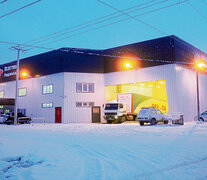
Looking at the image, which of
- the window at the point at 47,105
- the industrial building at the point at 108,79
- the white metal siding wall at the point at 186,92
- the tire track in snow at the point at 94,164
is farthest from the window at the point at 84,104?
the tire track in snow at the point at 94,164

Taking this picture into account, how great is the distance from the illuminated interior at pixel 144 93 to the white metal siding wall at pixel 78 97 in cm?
199

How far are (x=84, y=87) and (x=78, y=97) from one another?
5.95ft

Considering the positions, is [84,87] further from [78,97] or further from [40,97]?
[40,97]

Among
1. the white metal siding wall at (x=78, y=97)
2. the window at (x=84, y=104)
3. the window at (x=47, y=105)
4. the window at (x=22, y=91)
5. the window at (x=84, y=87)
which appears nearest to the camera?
the white metal siding wall at (x=78, y=97)

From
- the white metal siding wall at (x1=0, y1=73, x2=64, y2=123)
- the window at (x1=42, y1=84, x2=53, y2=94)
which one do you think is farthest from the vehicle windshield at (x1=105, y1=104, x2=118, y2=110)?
the window at (x1=42, y1=84, x2=53, y2=94)

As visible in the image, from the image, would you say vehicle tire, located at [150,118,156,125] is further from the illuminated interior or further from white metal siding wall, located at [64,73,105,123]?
white metal siding wall, located at [64,73,105,123]

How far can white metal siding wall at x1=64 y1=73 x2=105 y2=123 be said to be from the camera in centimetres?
3234

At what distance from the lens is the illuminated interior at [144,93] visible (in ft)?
100

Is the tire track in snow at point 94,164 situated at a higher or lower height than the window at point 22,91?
lower

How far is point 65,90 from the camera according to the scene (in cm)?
3266

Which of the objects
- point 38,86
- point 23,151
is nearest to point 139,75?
point 38,86

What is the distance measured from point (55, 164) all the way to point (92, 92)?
27523 millimetres

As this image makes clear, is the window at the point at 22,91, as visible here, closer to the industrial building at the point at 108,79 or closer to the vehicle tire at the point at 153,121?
the industrial building at the point at 108,79

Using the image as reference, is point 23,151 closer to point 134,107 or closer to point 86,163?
point 86,163
